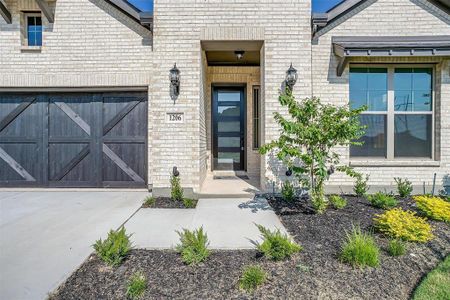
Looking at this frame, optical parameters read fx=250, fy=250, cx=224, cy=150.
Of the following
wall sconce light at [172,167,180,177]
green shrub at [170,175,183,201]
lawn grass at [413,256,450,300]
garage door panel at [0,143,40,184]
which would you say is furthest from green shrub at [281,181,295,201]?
garage door panel at [0,143,40,184]

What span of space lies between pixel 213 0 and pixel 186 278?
5.41 metres

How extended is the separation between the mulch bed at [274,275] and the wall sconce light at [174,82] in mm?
3434

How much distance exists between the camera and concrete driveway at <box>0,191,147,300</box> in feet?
8.39

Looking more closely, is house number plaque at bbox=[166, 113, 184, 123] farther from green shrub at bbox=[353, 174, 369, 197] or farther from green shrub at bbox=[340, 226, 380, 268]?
green shrub at bbox=[353, 174, 369, 197]

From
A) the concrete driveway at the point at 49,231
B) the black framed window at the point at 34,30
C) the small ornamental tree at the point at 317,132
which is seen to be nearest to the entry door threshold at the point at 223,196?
the concrete driveway at the point at 49,231

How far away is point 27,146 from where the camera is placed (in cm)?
646

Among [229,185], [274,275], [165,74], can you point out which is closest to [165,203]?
[229,185]

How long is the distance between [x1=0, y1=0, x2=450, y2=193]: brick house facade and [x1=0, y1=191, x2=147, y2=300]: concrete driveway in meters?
0.81

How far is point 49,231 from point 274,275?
3.36m

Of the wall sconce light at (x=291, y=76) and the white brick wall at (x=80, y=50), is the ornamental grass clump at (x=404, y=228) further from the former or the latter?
the white brick wall at (x=80, y=50)

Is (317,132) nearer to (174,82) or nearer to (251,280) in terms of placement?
(251,280)

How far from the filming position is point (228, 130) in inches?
327

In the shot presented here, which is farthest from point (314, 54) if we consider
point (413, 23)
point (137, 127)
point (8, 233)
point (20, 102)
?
point (20, 102)

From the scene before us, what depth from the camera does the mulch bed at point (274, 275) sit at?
2.34m
